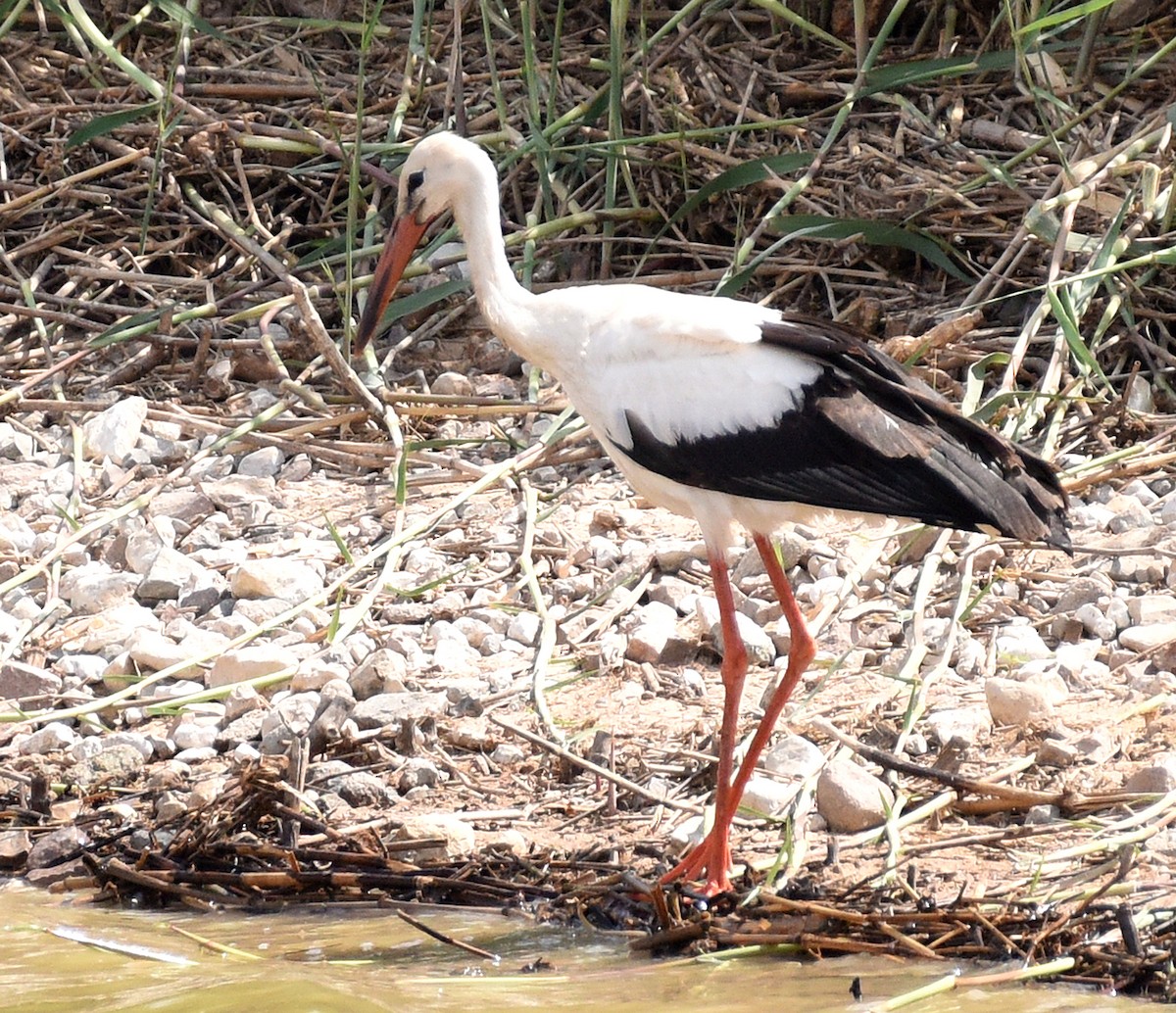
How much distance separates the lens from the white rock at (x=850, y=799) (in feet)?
14.8

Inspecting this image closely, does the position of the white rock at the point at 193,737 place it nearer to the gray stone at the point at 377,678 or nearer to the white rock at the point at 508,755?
the gray stone at the point at 377,678

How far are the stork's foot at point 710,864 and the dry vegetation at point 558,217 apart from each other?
591 mm

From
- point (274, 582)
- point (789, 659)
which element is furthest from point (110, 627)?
point (789, 659)

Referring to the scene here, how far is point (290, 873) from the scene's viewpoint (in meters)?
4.46

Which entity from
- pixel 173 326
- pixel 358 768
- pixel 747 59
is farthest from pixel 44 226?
pixel 358 768

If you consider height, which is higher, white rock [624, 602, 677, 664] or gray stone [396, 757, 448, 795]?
white rock [624, 602, 677, 664]

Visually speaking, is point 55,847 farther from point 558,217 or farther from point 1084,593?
point 558,217

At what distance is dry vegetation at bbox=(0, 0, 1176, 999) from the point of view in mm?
6465

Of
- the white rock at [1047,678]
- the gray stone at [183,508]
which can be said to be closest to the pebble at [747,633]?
the white rock at [1047,678]

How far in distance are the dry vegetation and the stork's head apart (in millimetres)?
617

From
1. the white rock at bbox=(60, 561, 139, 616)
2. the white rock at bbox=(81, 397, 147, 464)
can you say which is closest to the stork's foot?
the white rock at bbox=(60, 561, 139, 616)

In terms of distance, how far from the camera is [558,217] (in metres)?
7.85

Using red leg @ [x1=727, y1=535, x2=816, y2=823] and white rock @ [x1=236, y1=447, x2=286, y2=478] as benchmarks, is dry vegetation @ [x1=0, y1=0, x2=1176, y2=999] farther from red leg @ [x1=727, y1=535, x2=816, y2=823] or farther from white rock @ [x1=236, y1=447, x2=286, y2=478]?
red leg @ [x1=727, y1=535, x2=816, y2=823]

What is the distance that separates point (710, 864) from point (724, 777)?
0.24 m
